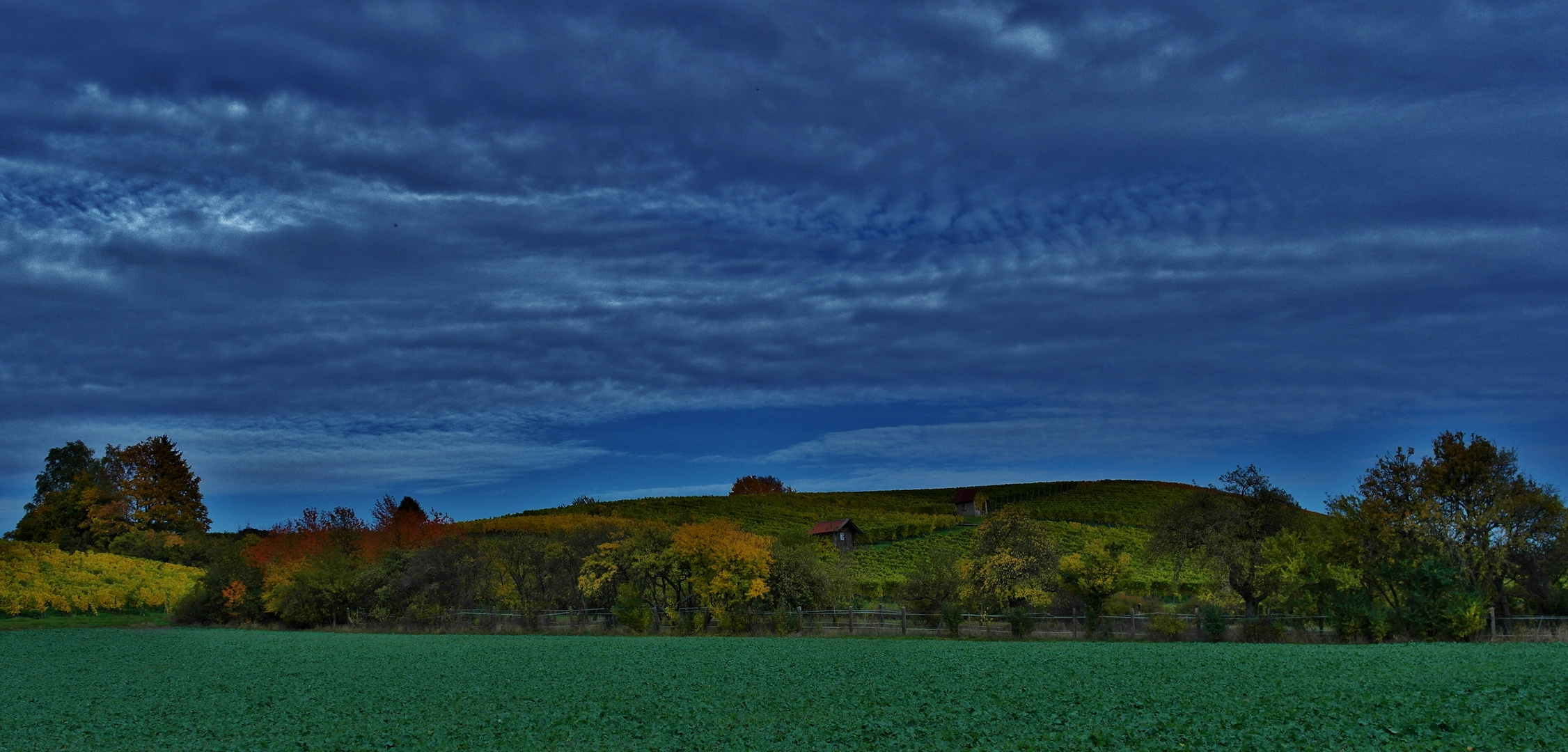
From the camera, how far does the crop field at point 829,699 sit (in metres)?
17.7

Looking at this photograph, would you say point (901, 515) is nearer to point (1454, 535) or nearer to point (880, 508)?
point (880, 508)

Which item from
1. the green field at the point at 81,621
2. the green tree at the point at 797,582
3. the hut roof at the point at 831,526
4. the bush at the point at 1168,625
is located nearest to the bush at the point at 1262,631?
the bush at the point at 1168,625

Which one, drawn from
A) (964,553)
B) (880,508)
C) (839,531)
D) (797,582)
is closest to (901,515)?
(880,508)

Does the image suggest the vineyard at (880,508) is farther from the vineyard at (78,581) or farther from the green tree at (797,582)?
the green tree at (797,582)

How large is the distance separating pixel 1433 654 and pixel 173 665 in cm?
4398

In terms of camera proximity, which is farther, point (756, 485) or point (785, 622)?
point (756, 485)

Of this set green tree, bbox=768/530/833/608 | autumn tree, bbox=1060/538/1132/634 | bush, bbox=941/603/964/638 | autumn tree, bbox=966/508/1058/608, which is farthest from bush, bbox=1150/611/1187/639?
green tree, bbox=768/530/833/608

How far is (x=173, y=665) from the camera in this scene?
36.5 m

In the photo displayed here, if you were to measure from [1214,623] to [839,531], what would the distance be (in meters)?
54.3

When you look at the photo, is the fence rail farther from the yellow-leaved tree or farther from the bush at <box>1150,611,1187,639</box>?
the yellow-leaved tree

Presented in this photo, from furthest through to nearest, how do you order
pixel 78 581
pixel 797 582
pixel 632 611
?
1. pixel 78 581
2. pixel 632 611
3. pixel 797 582

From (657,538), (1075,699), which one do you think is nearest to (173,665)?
(657,538)

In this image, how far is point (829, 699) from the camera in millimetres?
22906

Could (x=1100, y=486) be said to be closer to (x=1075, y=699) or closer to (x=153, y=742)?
(x=1075, y=699)
